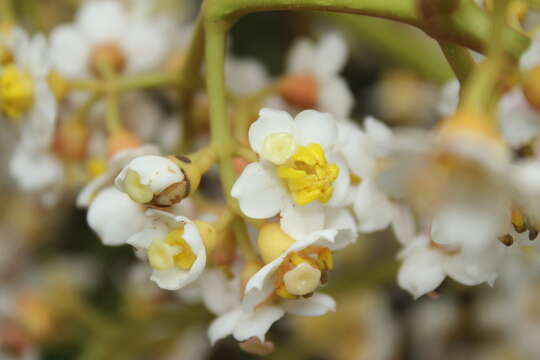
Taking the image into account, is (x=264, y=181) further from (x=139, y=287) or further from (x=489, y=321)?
(x=489, y=321)

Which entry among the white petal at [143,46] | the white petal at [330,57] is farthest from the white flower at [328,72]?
the white petal at [143,46]

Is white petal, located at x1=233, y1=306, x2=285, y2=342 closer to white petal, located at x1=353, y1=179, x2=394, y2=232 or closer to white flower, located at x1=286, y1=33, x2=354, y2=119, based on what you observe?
white petal, located at x1=353, y1=179, x2=394, y2=232

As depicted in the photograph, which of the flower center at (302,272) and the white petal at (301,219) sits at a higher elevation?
the white petal at (301,219)

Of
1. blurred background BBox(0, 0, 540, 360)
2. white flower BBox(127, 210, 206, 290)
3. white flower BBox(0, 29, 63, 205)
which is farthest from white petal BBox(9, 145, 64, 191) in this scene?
white flower BBox(127, 210, 206, 290)

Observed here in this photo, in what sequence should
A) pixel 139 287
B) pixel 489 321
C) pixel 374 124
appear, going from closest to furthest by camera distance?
pixel 374 124 < pixel 139 287 < pixel 489 321

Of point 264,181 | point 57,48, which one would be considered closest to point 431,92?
point 57,48

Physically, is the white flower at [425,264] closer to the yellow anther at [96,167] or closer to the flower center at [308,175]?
the flower center at [308,175]
